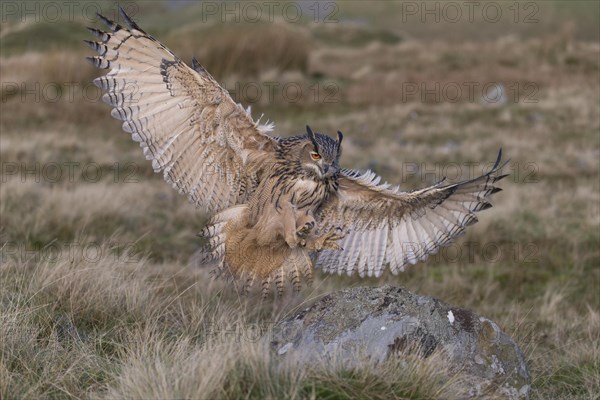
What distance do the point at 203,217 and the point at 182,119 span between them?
13.2 ft

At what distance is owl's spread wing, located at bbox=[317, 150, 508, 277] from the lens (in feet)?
14.6

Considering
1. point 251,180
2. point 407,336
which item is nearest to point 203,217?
point 251,180

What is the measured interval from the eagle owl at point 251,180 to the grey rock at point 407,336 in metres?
0.45

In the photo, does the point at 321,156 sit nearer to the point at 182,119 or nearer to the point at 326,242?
the point at 326,242

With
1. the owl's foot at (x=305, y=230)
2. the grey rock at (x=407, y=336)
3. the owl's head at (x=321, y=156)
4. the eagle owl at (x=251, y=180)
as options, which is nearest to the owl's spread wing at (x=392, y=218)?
the eagle owl at (x=251, y=180)

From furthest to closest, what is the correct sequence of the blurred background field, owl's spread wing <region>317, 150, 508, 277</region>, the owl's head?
owl's spread wing <region>317, 150, 508, 277</region> < the owl's head < the blurred background field

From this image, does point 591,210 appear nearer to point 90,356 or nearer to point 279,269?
point 279,269

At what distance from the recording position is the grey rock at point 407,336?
3678mm

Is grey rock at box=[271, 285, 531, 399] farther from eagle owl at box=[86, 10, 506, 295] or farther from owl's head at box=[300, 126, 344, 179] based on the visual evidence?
owl's head at box=[300, 126, 344, 179]

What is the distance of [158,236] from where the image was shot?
773 centimetres

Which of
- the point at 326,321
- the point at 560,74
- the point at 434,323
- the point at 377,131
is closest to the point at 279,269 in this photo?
the point at 326,321

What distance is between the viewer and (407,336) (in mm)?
3703

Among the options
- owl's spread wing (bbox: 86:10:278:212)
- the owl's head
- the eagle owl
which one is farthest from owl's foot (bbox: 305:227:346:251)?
owl's spread wing (bbox: 86:10:278:212)

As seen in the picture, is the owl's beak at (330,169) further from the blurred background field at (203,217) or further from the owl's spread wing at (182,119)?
the blurred background field at (203,217)
